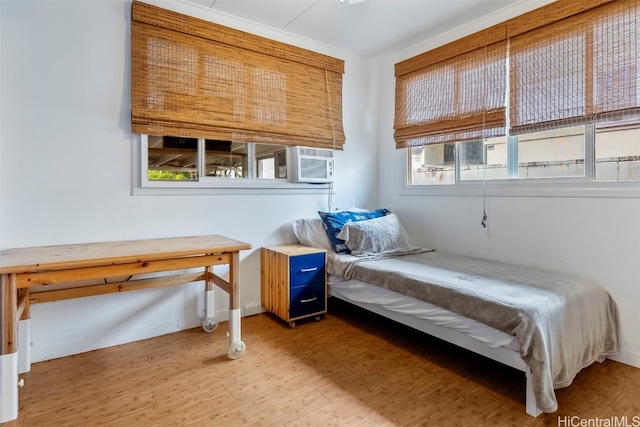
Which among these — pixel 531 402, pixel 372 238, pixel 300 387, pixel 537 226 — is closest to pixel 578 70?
pixel 537 226

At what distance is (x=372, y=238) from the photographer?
9.68 ft

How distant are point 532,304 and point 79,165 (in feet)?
9.42

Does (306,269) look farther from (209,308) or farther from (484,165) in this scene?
(484,165)

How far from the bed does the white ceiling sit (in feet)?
5.68

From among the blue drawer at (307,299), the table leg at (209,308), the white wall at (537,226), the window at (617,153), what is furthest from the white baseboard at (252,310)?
the window at (617,153)

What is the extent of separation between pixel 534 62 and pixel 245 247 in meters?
2.48

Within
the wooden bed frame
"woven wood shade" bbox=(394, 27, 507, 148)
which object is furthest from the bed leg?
"woven wood shade" bbox=(394, 27, 507, 148)

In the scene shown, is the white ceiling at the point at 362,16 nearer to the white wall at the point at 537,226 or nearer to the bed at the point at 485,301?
the white wall at the point at 537,226

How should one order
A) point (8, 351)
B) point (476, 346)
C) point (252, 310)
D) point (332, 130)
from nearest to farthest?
1. point (8, 351)
2. point (476, 346)
3. point (252, 310)
4. point (332, 130)

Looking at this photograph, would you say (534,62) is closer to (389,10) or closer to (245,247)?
(389,10)

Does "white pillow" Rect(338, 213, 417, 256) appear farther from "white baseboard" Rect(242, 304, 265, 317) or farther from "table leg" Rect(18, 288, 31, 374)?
"table leg" Rect(18, 288, 31, 374)

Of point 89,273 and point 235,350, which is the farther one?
point 235,350

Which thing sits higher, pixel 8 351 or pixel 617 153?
pixel 617 153

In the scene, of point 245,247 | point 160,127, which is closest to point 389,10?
point 160,127
